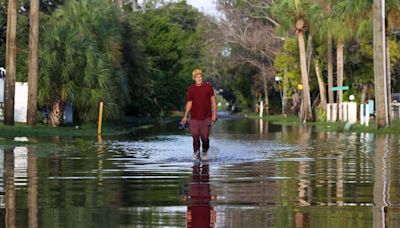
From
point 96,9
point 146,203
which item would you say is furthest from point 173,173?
point 96,9

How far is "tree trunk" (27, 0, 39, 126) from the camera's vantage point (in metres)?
41.1

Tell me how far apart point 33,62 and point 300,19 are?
31070mm

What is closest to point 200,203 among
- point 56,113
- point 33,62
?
point 33,62

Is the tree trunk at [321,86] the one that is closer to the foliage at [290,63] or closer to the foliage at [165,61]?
the foliage at [290,63]

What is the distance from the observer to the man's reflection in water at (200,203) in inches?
436

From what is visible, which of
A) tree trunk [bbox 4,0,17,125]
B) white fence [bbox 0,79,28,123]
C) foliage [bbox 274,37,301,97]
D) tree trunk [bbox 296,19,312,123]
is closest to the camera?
tree trunk [bbox 4,0,17,125]

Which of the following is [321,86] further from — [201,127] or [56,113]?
[201,127]

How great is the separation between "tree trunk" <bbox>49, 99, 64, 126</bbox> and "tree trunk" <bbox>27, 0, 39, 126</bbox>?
159 inches

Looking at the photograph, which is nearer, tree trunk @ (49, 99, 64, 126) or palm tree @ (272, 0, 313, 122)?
tree trunk @ (49, 99, 64, 126)

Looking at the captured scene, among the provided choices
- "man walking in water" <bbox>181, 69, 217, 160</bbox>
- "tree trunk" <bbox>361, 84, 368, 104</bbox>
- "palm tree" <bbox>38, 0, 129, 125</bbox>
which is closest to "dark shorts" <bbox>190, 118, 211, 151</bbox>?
"man walking in water" <bbox>181, 69, 217, 160</bbox>

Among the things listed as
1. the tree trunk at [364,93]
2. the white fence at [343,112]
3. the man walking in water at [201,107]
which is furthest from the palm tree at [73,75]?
the tree trunk at [364,93]

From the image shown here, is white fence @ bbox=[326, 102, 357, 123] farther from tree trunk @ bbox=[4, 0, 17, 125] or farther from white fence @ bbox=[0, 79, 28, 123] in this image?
tree trunk @ bbox=[4, 0, 17, 125]

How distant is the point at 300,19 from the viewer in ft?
225

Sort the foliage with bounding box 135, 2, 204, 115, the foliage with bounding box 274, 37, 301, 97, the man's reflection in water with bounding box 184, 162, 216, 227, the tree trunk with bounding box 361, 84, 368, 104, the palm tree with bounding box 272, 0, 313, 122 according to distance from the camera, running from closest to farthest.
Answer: the man's reflection in water with bounding box 184, 162, 216, 227
the palm tree with bounding box 272, 0, 313, 122
the tree trunk with bounding box 361, 84, 368, 104
the foliage with bounding box 274, 37, 301, 97
the foliage with bounding box 135, 2, 204, 115
